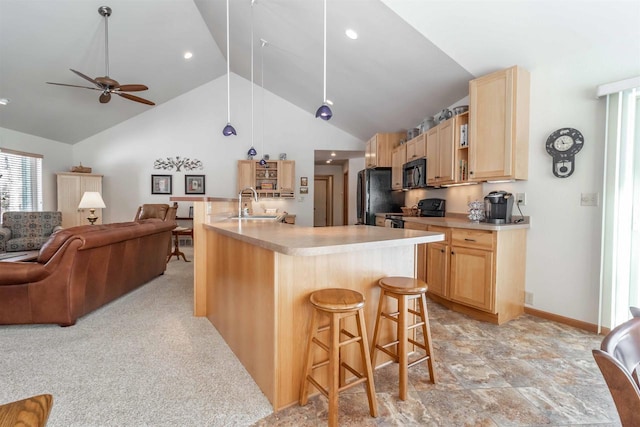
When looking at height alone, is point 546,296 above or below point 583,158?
below

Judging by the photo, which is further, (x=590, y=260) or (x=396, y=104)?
(x=396, y=104)

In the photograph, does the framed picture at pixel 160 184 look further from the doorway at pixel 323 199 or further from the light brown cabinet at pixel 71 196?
the doorway at pixel 323 199

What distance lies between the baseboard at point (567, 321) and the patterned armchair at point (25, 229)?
6691 mm

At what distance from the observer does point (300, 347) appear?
1.61m

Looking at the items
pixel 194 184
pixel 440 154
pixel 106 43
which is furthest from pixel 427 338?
pixel 194 184

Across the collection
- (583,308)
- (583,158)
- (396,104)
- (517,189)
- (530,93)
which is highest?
(396,104)

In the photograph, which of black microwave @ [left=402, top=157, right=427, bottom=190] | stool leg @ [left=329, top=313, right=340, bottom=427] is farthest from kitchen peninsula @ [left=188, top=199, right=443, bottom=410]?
black microwave @ [left=402, top=157, right=427, bottom=190]

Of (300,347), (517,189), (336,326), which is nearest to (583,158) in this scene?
(517,189)

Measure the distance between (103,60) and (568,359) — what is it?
6714 mm

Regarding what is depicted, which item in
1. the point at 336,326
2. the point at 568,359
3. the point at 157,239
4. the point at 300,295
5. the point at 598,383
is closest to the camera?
the point at 336,326

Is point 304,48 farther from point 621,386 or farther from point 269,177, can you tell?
point 621,386

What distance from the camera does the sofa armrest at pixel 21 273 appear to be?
7.77 feet

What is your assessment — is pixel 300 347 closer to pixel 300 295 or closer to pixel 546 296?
pixel 300 295

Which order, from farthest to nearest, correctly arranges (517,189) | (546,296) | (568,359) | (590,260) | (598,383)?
1. (517,189)
2. (546,296)
3. (590,260)
4. (568,359)
5. (598,383)
